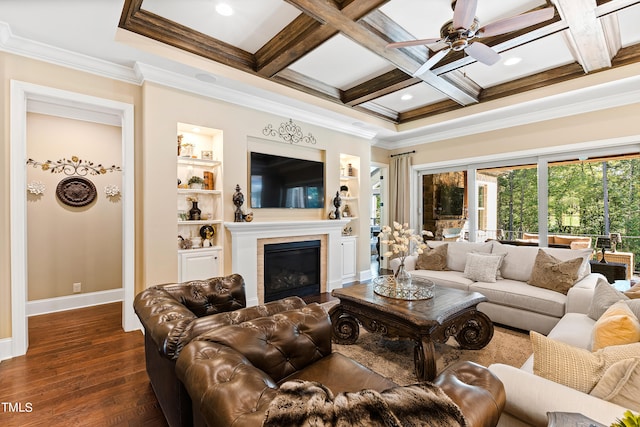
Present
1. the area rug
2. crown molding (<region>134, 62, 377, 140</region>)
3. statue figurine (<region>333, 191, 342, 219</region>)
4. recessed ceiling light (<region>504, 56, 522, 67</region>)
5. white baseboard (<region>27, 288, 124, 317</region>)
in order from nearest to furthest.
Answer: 1. the area rug
2. crown molding (<region>134, 62, 377, 140</region>)
3. recessed ceiling light (<region>504, 56, 522, 67</region>)
4. white baseboard (<region>27, 288, 124, 317</region>)
5. statue figurine (<region>333, 191, 342, 219</region>)

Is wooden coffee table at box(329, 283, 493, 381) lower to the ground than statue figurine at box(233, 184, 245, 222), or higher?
lower

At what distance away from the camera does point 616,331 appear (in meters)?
1.54

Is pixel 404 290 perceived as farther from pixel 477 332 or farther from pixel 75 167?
pixel 75 167

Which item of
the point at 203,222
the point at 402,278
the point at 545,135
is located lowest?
the point at 402,278

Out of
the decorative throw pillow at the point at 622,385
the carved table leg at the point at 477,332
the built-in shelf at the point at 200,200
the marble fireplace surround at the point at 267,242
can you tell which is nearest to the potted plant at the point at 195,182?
the built-in shelf at the point at 200,200

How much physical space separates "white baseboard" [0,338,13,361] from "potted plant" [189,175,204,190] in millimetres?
2286

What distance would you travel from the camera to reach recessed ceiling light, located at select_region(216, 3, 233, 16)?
2572mm

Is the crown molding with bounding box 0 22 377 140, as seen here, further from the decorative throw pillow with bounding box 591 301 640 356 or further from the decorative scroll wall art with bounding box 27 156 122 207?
the decorative throw pillow with bounding box 591 301 640 356

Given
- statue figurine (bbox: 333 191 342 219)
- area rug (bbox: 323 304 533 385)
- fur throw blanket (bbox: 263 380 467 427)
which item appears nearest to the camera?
fur throw blanket (bbox: 263 380 467 427)

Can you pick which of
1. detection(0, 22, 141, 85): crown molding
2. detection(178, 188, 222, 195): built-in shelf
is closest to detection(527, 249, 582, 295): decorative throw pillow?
detection(178, 188, 222, 195): built-in shelf

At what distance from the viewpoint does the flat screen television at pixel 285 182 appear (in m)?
4.33

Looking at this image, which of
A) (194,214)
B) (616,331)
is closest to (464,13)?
(616,331)

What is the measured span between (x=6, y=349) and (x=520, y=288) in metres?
5.27

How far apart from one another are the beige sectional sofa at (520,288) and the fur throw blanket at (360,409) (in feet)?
8.41
